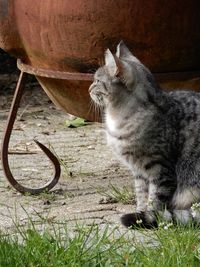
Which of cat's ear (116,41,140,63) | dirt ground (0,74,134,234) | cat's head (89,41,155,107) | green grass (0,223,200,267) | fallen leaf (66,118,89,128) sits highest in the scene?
cat's ear (116,41,140,63)

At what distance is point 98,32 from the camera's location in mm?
4090

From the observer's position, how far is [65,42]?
4.18 metres

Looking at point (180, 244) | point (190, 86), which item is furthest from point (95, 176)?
point (180, 244)

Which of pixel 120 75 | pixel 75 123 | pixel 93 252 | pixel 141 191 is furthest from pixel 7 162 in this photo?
pixel 75 123

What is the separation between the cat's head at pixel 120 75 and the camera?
4.03m

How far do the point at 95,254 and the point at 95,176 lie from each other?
1812mm

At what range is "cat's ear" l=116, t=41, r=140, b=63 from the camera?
402 cm

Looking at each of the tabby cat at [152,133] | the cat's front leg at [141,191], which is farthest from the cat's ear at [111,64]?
the cat's front leg at [141,191]

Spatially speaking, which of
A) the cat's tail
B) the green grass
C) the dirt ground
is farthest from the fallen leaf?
the green grass

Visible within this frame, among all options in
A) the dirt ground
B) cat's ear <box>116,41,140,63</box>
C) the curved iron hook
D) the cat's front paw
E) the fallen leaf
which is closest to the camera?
the cat's front paw

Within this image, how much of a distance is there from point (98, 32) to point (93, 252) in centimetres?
129

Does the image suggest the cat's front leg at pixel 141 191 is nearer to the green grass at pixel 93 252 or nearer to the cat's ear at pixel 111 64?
the cat's ear at pixel 111 64

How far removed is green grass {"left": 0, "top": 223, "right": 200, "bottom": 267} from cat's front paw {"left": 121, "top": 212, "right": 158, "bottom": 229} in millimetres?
477

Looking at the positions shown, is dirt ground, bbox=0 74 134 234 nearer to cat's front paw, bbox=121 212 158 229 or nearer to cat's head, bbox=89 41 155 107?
cat's front paw, bbox=121 212 158 229
